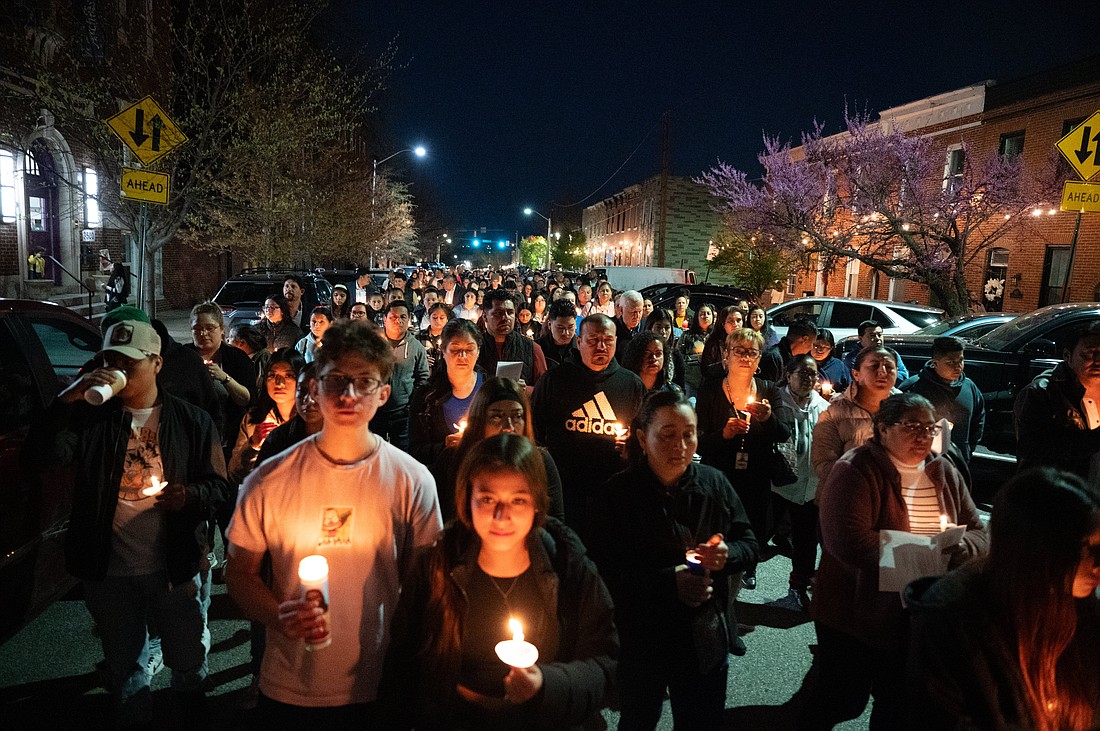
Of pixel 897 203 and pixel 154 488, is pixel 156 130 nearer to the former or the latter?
pixel 154 488

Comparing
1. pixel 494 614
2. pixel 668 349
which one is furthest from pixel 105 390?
pixel 668 349

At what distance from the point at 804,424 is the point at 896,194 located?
18.6 meters

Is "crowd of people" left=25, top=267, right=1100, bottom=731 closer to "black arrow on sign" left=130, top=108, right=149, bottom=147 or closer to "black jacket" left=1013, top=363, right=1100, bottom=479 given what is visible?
"black jacket" left=1013, top=363, right=1100, bottom=479

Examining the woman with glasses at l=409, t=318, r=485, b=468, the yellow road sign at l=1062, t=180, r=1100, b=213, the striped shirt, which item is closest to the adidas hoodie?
the woman with glasses at l=409, t=318, r=485, b=468

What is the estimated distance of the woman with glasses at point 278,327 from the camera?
23.9 ft

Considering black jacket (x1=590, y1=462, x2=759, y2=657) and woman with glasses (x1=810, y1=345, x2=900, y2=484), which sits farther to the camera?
woman with glasses (x1=810, y1=345, x2=900, y2=484)

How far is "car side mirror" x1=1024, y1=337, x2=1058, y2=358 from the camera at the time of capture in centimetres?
751

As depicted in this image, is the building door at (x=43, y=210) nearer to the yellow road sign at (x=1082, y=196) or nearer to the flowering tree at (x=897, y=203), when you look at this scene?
the flowering tree at (x=897, y=203)

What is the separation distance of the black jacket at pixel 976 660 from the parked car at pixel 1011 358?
6365 millimetres

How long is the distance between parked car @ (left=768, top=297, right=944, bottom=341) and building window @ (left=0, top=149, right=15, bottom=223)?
A: 57.9 feet

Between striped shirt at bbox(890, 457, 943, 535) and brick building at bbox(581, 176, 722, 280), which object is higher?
brick building at bbox(581, 176, 722, 280)

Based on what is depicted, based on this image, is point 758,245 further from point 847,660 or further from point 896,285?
point 847,660

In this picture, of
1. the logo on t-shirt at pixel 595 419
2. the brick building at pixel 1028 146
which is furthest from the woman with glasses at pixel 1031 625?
the brick building at pixel 1028 146

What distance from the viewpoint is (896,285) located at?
27.6m
